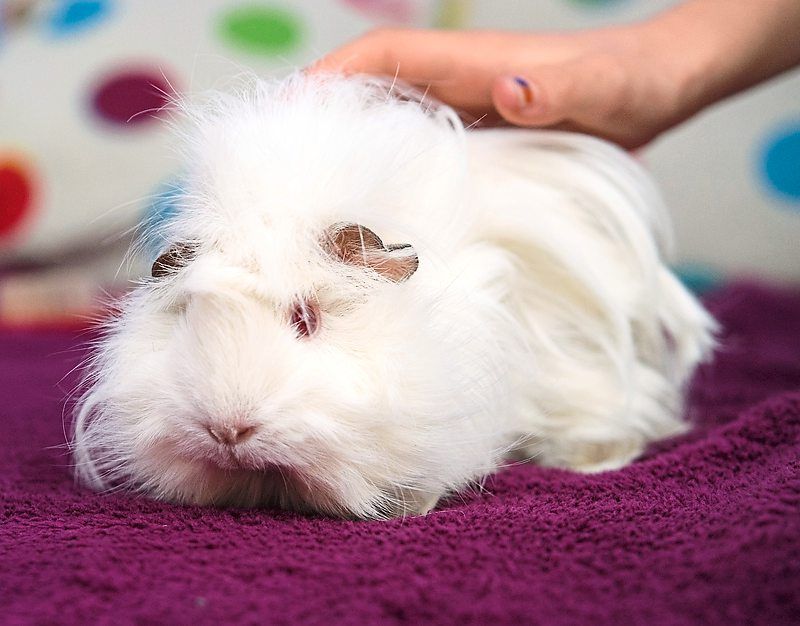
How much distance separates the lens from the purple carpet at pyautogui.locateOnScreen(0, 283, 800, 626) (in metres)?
0.61

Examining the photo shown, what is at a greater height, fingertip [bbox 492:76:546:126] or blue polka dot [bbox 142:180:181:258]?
fingertip [bbox 492:76:546:126]

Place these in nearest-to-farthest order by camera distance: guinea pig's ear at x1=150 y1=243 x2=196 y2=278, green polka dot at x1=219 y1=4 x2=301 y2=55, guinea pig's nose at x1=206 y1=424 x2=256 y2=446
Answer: guinea pig's nose at x1=206 y1=424 x2=256 y2=446 < guinea pig's ear at x1=150 y1=243 x2=196 y2=278 < green polka dot at x1=219 y1=4 x2=301 y2=55

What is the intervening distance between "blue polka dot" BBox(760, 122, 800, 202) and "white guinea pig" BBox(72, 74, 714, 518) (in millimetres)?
1454

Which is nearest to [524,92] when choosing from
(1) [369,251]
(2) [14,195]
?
(1) [369,251]

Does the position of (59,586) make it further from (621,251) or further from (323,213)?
(621,251)

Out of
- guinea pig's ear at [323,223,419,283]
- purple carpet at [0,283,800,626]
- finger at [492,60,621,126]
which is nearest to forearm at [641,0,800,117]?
finger at [492,60,621,126]

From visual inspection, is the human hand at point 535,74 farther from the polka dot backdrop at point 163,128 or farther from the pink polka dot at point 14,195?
the pink polka dot at point 14,195

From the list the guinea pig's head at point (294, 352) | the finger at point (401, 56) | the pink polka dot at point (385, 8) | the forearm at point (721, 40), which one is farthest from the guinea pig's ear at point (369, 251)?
the pink polka dot at point (385, 8)

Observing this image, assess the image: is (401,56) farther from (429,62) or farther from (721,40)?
(721,40)

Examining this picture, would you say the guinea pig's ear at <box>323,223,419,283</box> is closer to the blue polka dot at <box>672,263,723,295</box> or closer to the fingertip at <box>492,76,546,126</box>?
the fingertip at <box>492,76,546,126</box>

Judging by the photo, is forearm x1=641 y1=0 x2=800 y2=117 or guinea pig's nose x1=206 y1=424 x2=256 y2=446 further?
forearm x1=641 y1=0 x2=800 y2=117

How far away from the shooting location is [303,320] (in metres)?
0.81

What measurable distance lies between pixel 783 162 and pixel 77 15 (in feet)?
6.51

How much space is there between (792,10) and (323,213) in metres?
0.92
